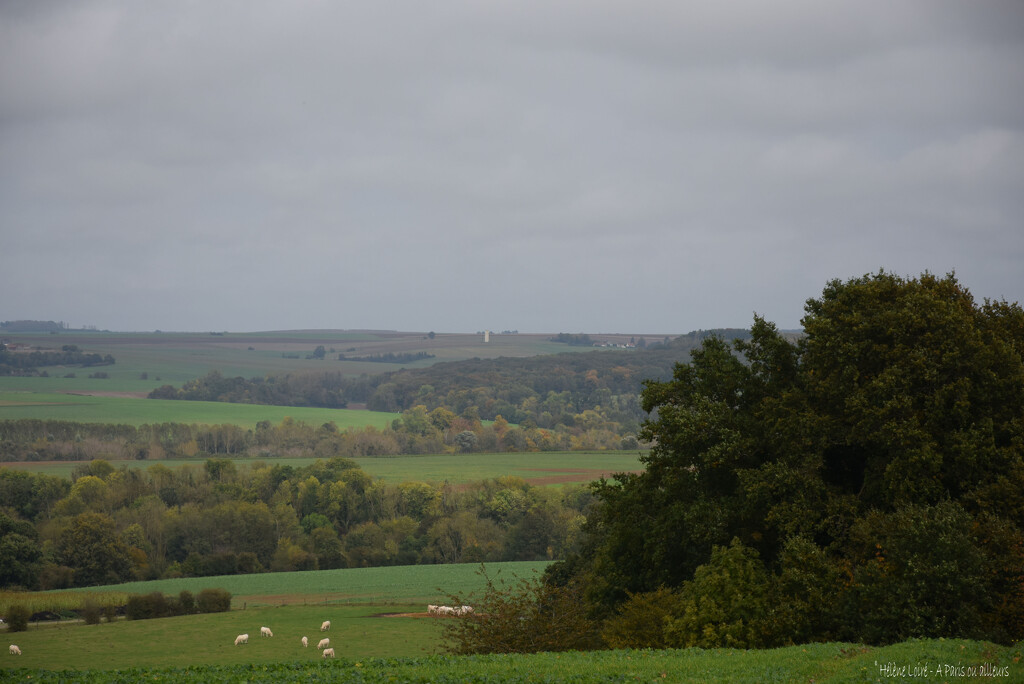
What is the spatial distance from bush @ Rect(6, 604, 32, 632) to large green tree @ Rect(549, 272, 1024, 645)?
47.9 metres

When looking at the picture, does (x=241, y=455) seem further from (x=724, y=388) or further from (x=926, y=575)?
(x=926, y=575)

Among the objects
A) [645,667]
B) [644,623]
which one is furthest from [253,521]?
[645,667]

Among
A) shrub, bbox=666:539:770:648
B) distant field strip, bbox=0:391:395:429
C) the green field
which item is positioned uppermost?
shrub, bbox=666:539:770:648

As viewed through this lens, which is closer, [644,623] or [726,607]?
[726,607]

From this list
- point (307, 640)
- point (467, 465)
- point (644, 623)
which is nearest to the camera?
point (644, 623)

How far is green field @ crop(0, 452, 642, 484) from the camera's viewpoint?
135m

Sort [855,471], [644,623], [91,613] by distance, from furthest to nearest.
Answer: [91,613], [855,471], [644,623]

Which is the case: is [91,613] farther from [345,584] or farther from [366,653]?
[366,653]

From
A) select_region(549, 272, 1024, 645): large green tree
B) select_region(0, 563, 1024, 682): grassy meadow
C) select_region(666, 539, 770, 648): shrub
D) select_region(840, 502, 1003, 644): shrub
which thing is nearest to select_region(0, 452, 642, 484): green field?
select_region(0, 563, 1024, 682): grassy meadow

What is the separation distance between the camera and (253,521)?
365ft

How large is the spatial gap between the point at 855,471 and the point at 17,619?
60.7 metres

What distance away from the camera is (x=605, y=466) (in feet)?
472

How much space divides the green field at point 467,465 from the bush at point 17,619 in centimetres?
6859

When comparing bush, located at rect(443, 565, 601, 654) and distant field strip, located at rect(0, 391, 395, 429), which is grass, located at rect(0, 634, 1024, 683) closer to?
bush, located at rect(443, 565, 601, 654)
